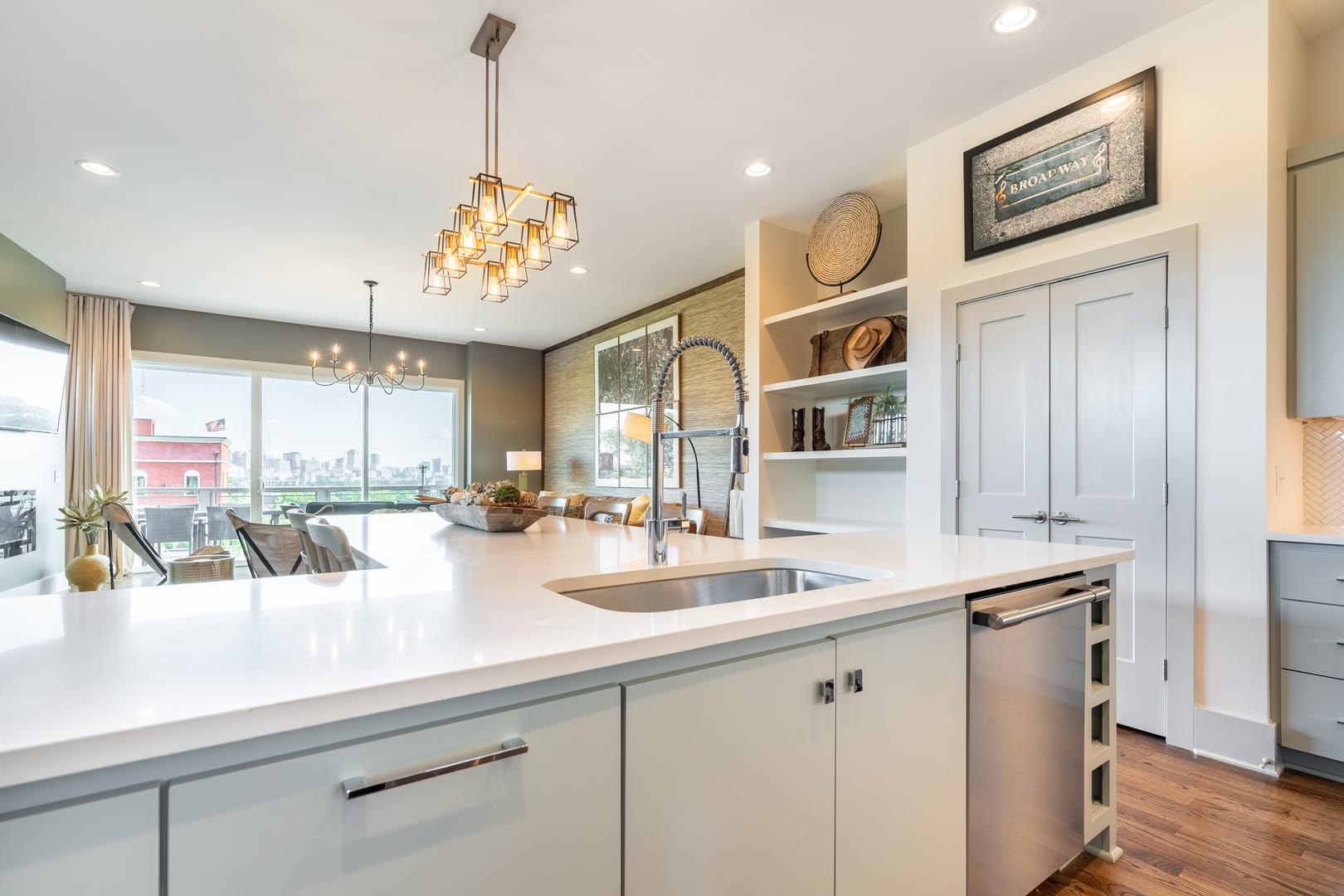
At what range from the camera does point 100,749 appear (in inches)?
20.2

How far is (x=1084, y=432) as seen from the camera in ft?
8.52

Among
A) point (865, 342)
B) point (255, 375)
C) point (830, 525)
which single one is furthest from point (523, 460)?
point (865, 342)

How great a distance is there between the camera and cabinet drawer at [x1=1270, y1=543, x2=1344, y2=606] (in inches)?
80.2

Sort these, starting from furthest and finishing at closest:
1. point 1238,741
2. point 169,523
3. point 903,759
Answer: point 169,523
point 1238,741
point 903,759

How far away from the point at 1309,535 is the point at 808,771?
2155 mm

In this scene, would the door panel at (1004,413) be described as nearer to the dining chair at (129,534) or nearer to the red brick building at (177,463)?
the dining chair at (129,534)

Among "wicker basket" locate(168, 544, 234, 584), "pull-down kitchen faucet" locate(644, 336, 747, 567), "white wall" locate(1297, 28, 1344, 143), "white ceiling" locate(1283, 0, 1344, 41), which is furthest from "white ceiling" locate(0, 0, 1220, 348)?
"wicker basket" locate(168, 544, 234, 584)

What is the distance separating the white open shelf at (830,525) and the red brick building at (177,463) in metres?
5.89

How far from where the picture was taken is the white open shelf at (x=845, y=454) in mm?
3430

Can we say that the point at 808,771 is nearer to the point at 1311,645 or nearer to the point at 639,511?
the point at 1311,645

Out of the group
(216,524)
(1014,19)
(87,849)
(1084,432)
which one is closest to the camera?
(87,849)

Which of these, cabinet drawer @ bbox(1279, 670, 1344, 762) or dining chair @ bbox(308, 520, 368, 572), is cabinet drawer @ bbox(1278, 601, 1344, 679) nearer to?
cabinet drawer @ bbox(1279, 670, 1344, 762)

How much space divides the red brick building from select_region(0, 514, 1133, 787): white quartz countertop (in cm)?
652

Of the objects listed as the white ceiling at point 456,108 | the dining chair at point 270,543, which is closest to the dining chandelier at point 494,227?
the white ceiling at point 456,108
